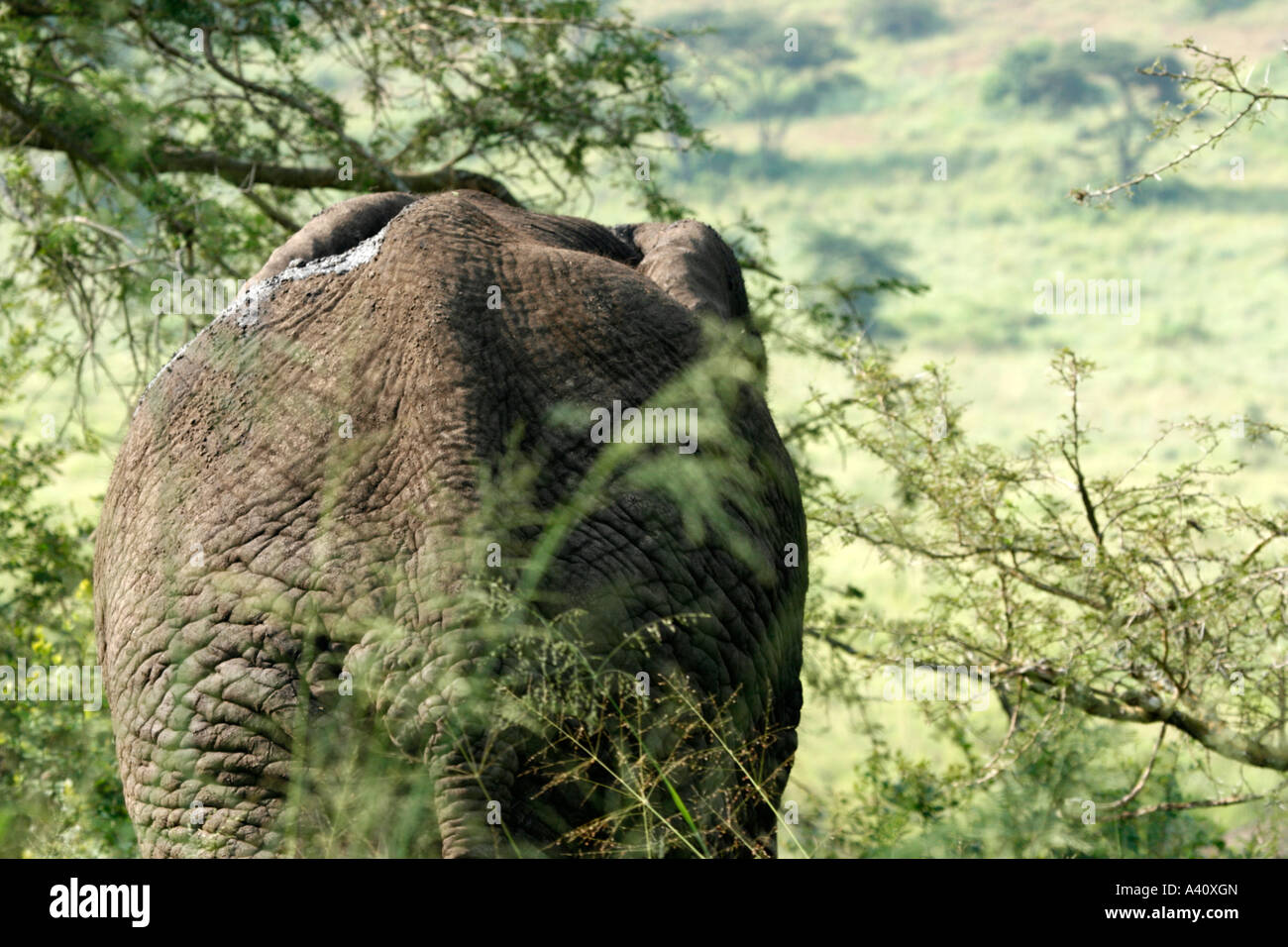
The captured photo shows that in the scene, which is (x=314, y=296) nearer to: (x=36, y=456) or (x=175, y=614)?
(x=175, y=614)

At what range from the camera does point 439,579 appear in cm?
276

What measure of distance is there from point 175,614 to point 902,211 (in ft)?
209

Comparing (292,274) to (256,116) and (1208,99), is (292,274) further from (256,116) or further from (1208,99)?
(256,116)

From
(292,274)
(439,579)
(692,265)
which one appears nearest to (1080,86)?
(692,265)

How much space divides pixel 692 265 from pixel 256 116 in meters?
4.84

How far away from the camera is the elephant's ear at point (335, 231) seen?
3.68m

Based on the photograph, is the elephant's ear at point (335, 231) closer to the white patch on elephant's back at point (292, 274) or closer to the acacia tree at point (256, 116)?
the white patch on elephant's back at point (292, 274)

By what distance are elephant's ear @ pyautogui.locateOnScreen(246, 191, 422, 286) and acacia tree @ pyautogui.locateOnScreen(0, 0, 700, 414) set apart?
3392 millimetres

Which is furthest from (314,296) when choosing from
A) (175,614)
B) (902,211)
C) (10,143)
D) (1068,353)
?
(902,211)

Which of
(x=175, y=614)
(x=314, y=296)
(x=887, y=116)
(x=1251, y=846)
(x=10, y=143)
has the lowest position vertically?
(x=1251, y=846)

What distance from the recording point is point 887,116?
73.4 metres

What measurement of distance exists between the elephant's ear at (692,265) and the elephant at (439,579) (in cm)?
69

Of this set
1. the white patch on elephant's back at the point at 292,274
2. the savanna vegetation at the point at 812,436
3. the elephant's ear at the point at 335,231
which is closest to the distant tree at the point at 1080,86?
the savanna vegetation at the point at 812,436

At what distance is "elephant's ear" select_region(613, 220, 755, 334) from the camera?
4207 mm
